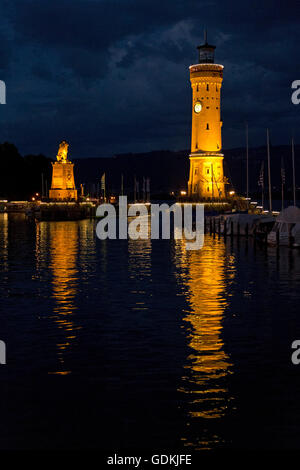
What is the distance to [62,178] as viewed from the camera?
144625 millimetres

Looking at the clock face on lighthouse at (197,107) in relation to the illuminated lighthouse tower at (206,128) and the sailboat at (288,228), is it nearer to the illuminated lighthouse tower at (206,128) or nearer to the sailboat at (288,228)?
the illuminated lighthouse tower at (206,128)

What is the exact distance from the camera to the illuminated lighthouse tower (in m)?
132

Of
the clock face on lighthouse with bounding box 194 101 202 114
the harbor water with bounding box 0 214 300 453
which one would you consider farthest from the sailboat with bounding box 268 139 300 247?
the clock face on lighthouse with bounding box 194 101 202 114

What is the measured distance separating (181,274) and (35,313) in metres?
15.9

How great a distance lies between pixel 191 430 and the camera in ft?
50.0

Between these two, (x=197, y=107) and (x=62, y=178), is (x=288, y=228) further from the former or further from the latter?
(x=62, y=178)

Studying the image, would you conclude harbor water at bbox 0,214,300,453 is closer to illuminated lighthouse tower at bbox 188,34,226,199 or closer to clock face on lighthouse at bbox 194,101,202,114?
illuminated lighthouse tower at bbox 188,34,226,199

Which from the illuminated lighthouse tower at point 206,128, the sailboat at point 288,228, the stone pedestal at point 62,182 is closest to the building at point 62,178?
the stone pedestal at point 62,182

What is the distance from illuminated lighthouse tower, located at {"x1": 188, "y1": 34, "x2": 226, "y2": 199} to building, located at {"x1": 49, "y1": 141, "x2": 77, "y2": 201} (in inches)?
1080

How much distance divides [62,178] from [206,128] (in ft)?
110

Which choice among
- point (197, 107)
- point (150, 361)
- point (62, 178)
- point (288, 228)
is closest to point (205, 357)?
point (150, 361)

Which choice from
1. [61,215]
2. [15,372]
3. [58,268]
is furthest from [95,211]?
[15,372]
